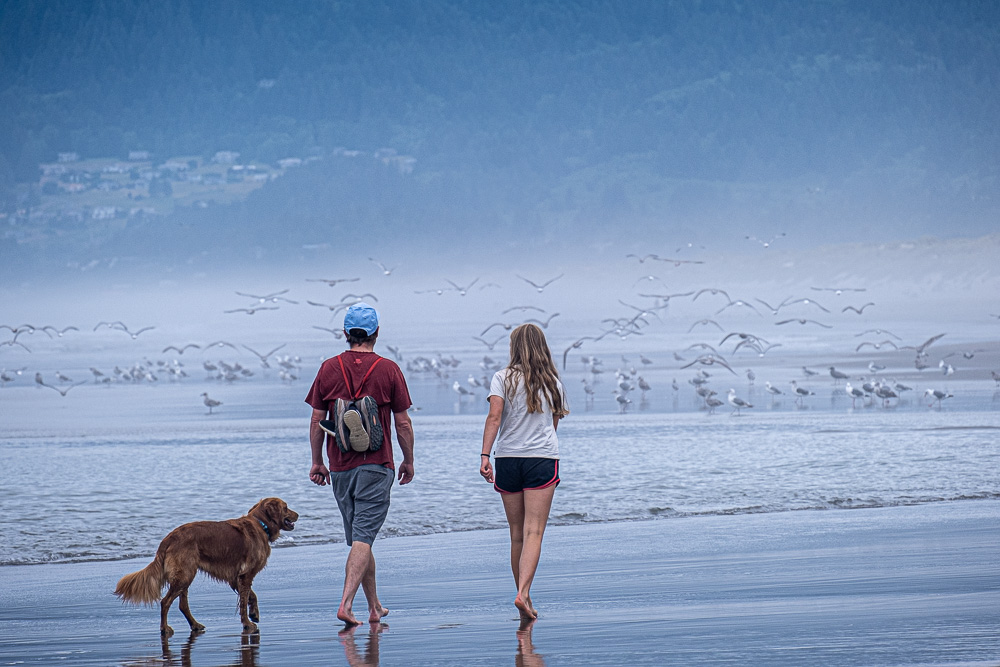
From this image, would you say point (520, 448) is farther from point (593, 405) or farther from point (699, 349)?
point (699, 349)

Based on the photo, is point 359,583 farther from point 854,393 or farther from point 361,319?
point 854,393

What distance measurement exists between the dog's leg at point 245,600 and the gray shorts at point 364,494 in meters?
0.57

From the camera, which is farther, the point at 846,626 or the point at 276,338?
the point at 276,338

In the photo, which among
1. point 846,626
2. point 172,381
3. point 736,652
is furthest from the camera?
point 172,381

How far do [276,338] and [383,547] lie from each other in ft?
268

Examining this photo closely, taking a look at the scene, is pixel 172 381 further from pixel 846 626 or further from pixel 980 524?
pixel 846 626

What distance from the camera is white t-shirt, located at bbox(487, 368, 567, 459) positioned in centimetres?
658

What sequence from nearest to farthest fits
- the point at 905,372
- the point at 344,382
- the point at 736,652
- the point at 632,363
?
the point at 736,652 < the point at 344,382 < the point at 905,372 < the point at 632,363

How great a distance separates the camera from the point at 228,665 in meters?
5.58

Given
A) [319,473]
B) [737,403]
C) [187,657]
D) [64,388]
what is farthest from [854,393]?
[64,388]

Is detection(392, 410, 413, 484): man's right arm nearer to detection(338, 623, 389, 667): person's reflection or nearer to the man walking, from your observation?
the man walking

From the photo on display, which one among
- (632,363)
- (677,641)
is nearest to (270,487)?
(677,641)

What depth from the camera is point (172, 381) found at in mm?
43344

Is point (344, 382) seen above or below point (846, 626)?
above
